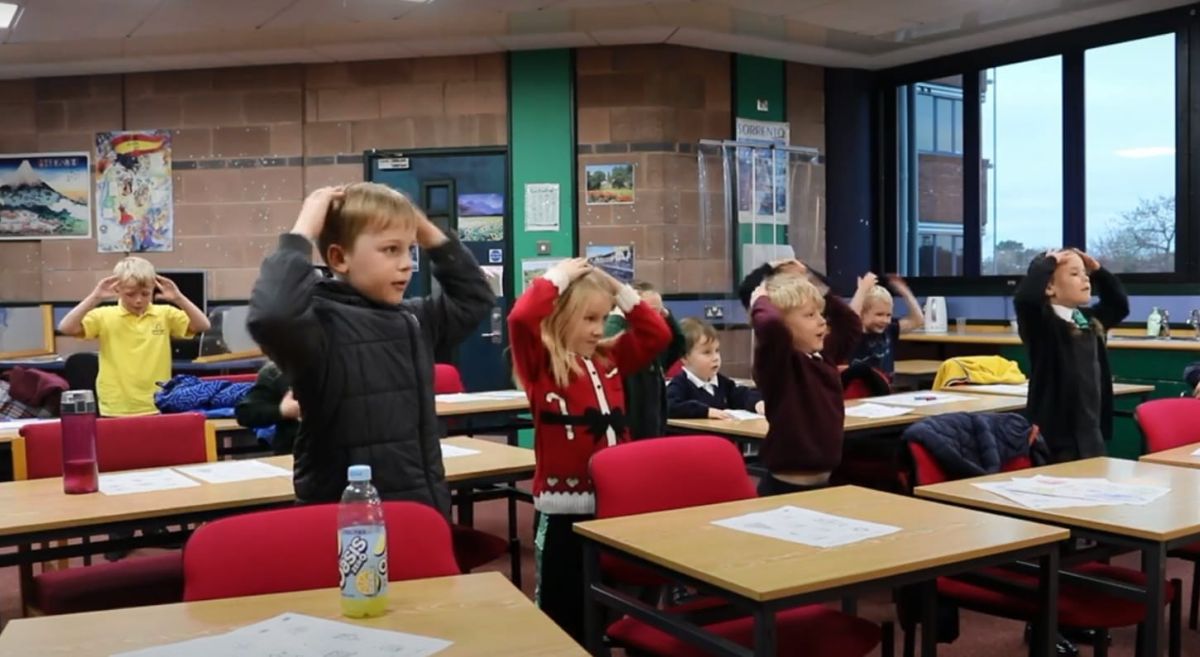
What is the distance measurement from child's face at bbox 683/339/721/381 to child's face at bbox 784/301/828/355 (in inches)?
36.8

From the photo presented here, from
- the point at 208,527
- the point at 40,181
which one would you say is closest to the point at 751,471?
the point at 208,527

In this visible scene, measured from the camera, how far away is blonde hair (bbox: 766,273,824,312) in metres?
3.39

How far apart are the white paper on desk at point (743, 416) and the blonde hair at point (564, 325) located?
1.35m

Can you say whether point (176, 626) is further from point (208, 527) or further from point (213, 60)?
point (213, 60)

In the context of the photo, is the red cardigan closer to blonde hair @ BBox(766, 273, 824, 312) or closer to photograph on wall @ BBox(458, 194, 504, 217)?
blonde hair @ BBox(766, 273, 824, 312)

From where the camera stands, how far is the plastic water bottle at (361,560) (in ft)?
5.24

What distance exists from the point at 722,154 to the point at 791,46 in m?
0.84

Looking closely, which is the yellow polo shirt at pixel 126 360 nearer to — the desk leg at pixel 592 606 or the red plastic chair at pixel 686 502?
the red plastic chair at pixel 686 502

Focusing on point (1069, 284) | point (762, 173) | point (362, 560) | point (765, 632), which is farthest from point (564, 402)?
point (762, 173)

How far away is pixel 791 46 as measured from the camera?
7.16m

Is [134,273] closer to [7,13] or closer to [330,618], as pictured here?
[7,13]

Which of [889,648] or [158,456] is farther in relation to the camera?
[158,456]

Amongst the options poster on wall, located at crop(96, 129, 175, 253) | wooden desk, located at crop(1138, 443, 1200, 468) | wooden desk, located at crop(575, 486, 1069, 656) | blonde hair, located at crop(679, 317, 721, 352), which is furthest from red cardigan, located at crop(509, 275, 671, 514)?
poster on wall, located at crop(96, 129, 175, 253)

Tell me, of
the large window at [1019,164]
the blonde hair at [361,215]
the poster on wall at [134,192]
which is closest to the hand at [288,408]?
the blonde hair at [361,215]
